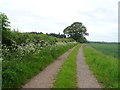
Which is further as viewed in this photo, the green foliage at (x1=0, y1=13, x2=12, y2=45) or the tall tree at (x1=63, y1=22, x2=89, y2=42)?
the tall tree at (x1=63, y1=22, x2=89, y2=42)

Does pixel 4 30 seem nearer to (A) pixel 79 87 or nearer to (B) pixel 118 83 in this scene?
(A) pixel 79 87

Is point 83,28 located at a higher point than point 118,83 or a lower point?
higher

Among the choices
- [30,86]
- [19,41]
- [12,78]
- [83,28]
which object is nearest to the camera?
[12,78]

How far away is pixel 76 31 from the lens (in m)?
111

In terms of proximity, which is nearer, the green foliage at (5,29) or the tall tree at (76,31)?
the green foliage at (5,29)

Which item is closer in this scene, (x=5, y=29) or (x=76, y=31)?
(x=5, y=29)

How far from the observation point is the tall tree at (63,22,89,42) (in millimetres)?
111375

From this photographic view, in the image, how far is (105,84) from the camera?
31.4 feet

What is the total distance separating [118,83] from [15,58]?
5179 millimetres

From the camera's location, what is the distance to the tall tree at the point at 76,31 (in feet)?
365

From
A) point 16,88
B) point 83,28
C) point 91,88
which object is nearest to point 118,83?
point 91,88

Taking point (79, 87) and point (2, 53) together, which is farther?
point (2, 53)

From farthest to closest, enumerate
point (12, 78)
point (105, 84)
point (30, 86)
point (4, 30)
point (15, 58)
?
point (4, 30) → point (15, 58) → point (105, 84) → point (30, 86) → point (12, 78)

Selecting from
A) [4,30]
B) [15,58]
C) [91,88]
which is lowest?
[91,88]
